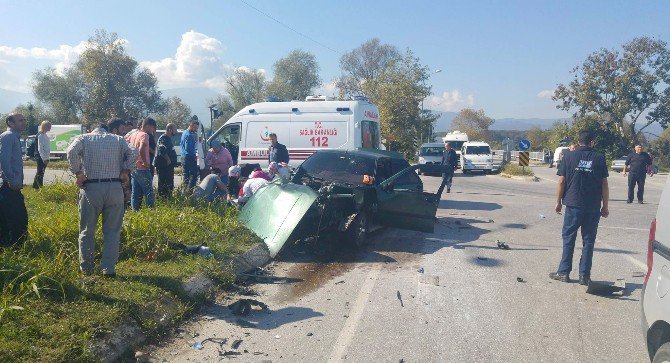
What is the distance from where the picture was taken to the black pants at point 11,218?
562 centimetres

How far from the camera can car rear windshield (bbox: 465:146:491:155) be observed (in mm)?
30484

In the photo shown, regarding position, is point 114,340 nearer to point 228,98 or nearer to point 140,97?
point 140,97

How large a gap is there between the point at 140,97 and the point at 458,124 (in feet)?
237

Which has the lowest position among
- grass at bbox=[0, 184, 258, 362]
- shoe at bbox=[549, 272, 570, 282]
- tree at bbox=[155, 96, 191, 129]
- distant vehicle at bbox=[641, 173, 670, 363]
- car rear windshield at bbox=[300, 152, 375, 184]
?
shoe at bbox=[549, 272, 570, 282]

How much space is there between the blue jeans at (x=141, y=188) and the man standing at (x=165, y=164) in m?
0.62

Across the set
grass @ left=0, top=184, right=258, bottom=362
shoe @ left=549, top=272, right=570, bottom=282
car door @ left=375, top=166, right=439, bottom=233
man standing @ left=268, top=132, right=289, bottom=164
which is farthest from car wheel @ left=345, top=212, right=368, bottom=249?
man standing @ left=268, top=132, right=289, bottom=164

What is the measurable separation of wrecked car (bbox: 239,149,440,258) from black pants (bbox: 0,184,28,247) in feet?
9.84

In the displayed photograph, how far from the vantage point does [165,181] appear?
979 cm

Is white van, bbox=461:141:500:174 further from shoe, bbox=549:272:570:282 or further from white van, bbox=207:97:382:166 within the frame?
shoe, bbox=549:272:570:282

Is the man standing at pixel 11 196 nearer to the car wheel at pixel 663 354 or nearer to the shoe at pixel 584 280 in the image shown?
the car wheel at pixel 663 354

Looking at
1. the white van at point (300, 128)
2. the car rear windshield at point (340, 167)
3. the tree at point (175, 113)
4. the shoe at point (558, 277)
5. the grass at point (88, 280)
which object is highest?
the tree at point (175, 113)

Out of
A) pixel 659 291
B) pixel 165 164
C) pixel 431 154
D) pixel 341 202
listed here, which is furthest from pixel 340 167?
pixel 431 154

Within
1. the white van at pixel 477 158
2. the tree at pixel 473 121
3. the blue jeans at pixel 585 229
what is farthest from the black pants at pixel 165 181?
the tree at pixel 473 121

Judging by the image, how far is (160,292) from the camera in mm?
5312
